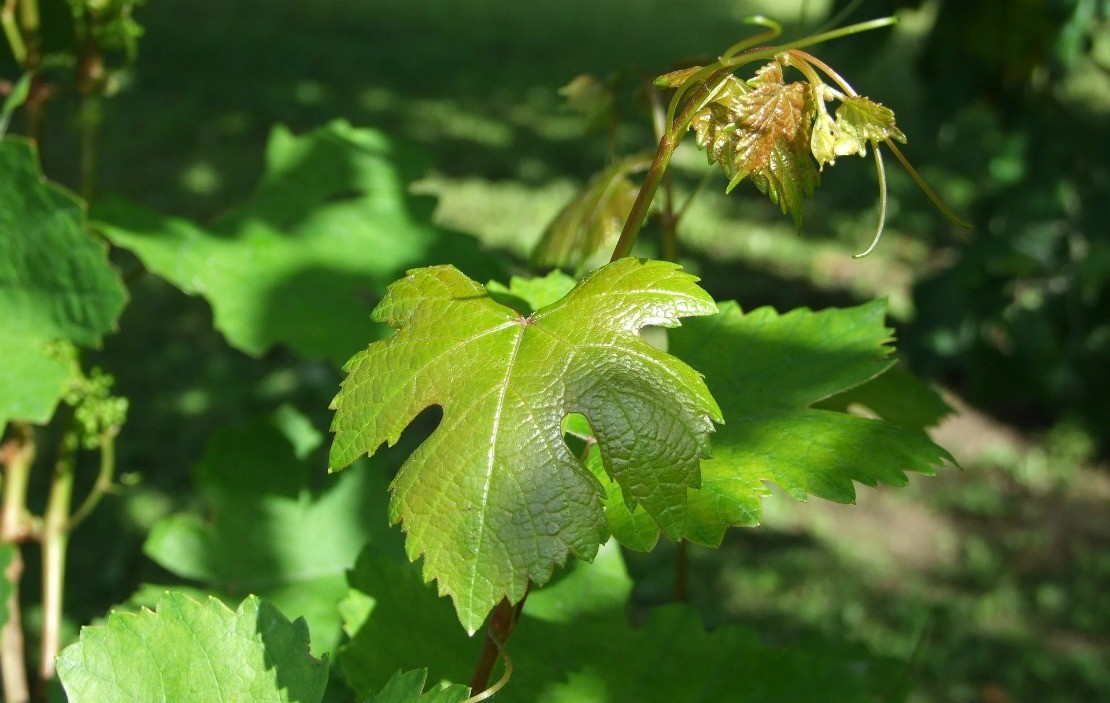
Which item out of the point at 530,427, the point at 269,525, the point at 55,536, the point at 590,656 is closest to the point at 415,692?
the point at 530,427

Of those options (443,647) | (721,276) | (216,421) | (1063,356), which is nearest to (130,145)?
(216,421)

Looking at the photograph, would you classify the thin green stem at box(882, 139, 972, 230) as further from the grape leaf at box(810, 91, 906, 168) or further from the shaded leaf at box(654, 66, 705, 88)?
the shaded leaf at box(654, 66, 705, 88)

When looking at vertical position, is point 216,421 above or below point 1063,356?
below

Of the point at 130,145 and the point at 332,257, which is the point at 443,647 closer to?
the point at 332,257

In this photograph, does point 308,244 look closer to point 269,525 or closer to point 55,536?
point 269,525

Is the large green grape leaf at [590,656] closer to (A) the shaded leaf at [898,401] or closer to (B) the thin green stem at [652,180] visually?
(A) the shaded leaf at [898,401]

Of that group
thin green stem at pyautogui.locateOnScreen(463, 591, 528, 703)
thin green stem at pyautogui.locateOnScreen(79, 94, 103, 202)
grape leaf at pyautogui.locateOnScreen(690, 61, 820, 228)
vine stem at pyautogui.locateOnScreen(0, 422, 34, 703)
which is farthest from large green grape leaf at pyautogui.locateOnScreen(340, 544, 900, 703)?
thin green stem at pyautogui.locateOnScreen(79, 94, 103, 202)

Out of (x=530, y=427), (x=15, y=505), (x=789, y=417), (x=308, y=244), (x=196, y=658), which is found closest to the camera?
(x=530, y=427)
